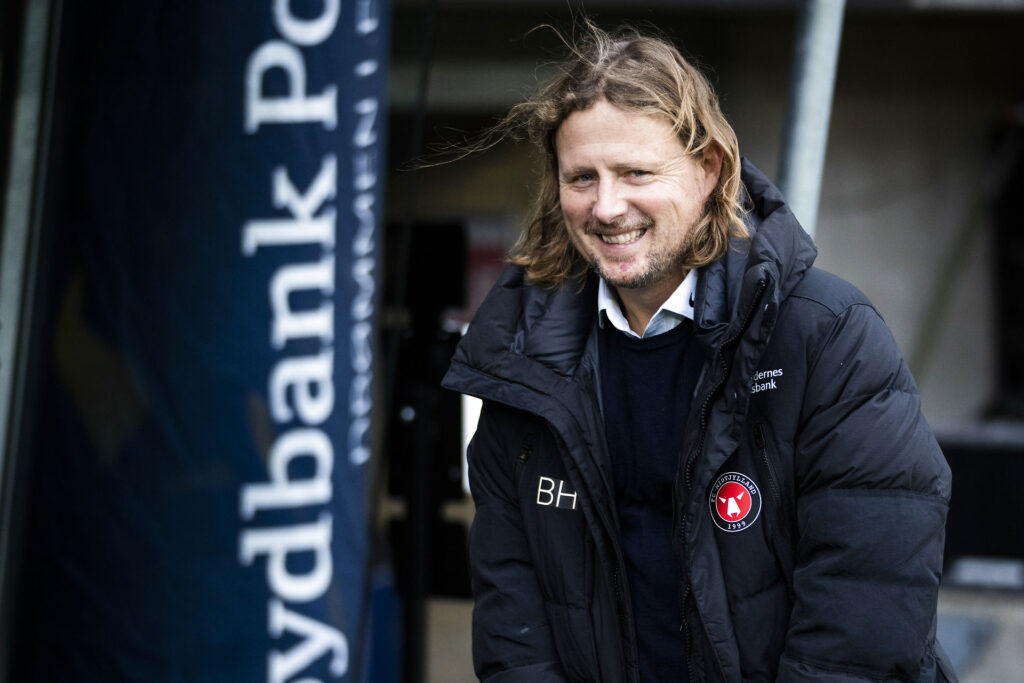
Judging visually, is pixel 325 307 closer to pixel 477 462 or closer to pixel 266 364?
pixel 266 364

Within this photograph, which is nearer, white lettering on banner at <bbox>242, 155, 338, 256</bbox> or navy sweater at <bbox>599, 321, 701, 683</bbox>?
navy sweater at <bbox>599, 321, 701, 683</bbox>

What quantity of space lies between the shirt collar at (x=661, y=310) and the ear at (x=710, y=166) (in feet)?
0.54

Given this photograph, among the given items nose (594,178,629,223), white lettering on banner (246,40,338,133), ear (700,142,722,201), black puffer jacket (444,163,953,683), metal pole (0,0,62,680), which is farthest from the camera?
metal pole (0,0,62,680)

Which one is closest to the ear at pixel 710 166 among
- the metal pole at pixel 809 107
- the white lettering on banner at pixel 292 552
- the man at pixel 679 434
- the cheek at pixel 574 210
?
the man at pixel 679 434

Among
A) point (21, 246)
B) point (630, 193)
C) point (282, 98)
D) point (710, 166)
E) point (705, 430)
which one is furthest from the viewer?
point (21, 246)

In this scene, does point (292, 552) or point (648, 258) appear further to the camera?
point (292, 552)

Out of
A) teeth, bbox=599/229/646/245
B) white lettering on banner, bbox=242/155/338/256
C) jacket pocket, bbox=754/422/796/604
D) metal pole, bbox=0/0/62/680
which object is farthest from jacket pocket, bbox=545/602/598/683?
metal pole, bbox=0/0/62/680

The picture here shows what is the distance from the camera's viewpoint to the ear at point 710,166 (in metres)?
1.93

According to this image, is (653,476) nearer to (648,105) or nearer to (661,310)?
(661,310)

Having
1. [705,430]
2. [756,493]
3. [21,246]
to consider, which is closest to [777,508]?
[756,493]

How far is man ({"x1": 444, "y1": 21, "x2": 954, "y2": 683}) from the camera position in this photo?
1649 millimetres

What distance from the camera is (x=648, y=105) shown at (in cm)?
184

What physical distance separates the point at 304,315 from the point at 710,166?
3.07 feet

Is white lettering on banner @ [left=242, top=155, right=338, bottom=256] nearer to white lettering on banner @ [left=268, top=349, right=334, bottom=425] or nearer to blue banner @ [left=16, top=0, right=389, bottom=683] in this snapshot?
blue banner @ [left=16, top=0, right=389, bottom=683]
